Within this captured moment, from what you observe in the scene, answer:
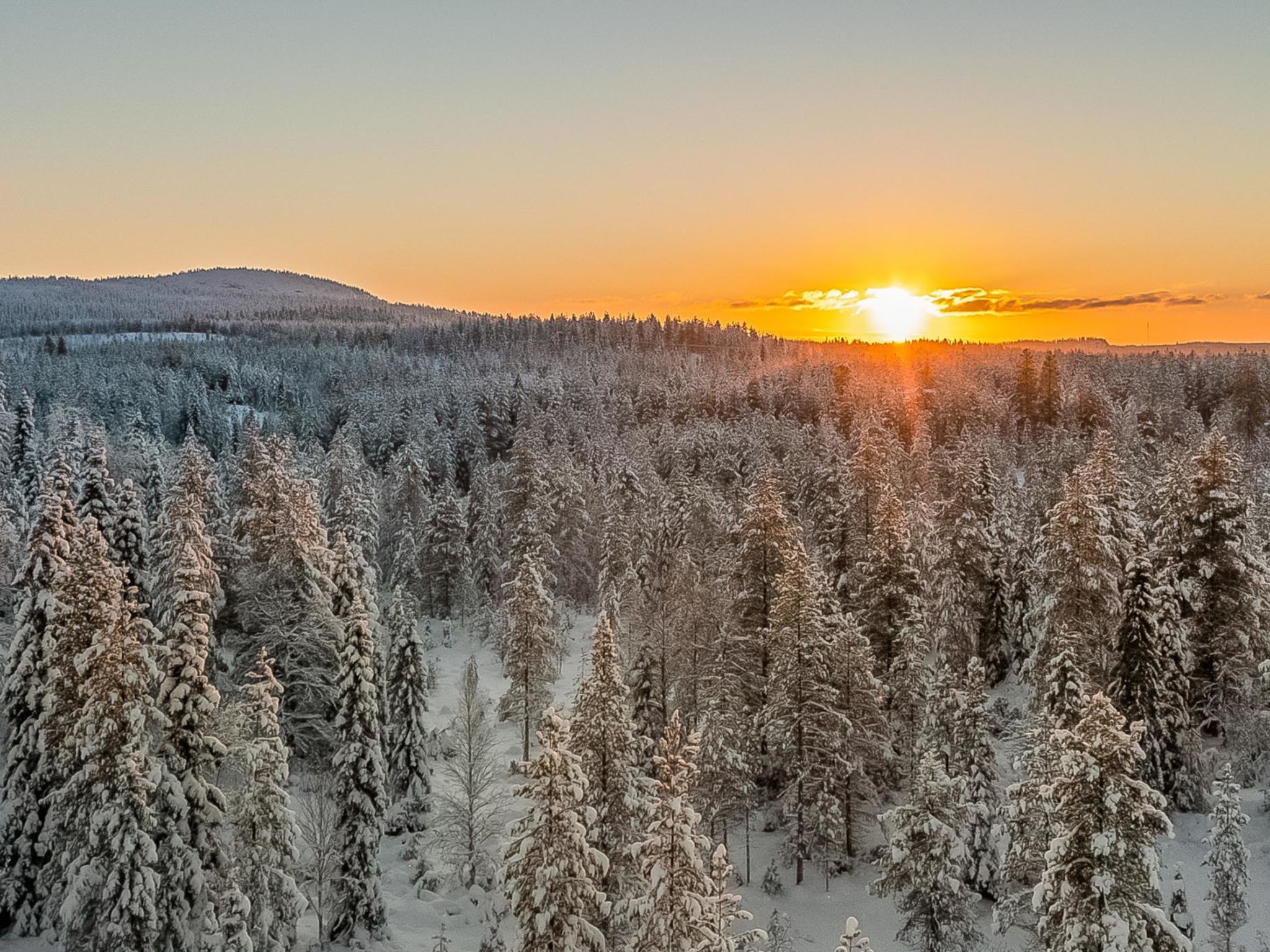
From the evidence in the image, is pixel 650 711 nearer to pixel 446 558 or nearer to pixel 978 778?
pixel 978 778

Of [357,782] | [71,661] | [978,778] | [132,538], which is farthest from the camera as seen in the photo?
[132,538]

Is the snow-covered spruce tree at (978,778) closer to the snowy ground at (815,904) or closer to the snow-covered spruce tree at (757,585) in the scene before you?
the snowy ground at (815,904)

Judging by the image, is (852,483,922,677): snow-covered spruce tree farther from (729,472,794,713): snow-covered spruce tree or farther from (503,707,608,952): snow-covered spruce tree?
(503,707,608,952): snow-covered spruce tree

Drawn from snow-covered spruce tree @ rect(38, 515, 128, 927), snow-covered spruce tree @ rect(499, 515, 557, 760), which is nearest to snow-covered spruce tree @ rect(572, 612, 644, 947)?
snow-covered spruce tree @ rect(38, 515, 128, 927)

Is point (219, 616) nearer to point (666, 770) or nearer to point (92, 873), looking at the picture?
point (92, 873)

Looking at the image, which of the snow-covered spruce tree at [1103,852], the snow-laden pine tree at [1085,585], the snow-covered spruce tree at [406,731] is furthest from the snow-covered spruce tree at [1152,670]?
the snow-covered spruce tree at [406,731]

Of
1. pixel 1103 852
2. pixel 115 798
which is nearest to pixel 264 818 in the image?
pixel 115 798
